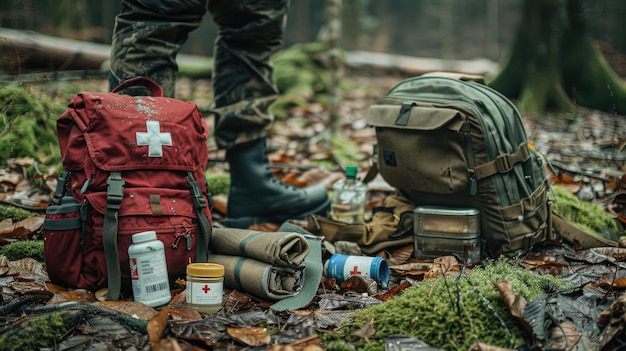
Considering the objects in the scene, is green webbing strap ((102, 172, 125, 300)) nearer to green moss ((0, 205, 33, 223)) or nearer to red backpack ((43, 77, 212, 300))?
red backpack ((43, 77, 212, 300))

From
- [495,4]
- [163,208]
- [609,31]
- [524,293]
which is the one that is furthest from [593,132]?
[495,4]

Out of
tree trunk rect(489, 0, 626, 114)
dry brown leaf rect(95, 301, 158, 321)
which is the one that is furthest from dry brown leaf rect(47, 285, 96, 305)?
tree trunk rect(489, 0, 626, 114)

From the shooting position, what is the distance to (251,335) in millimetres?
2041

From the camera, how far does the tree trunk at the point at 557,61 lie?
739cm

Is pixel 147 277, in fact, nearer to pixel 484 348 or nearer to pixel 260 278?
pixel 260 278

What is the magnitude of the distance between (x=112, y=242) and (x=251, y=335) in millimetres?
700

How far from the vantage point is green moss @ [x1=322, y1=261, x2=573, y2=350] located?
1976 millimetres

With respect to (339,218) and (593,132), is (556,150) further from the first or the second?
(339,218)

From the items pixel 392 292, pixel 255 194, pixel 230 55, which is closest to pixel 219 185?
pixel 255 194

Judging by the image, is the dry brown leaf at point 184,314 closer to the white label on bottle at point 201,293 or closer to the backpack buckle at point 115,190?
the white label on bottle at point 201,293

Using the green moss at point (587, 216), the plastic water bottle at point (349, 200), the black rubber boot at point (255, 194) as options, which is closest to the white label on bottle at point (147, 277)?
the black rubber boot at point (255, 194)

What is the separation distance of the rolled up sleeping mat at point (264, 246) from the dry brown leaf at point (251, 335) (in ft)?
1.44

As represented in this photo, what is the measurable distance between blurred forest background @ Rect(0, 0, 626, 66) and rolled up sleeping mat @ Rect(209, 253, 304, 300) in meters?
13.5

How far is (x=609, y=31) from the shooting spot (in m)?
16.2
